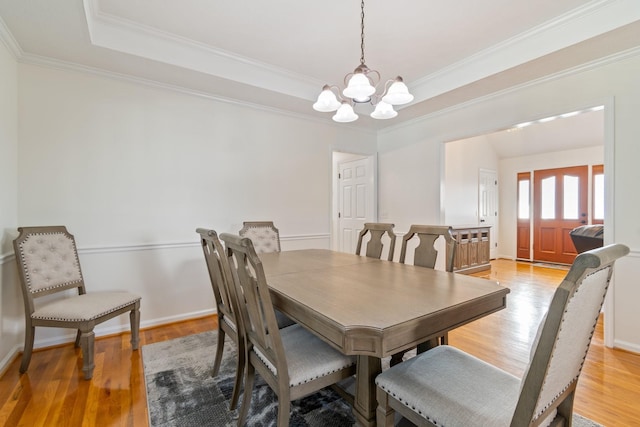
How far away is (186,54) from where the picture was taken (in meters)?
2.77

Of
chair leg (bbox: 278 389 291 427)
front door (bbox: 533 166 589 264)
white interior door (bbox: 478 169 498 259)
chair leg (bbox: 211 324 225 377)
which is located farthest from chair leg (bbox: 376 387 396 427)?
front door (bbox: 533 166 589 264)

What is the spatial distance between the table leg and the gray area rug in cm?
38

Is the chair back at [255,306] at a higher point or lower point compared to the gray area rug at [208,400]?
higher

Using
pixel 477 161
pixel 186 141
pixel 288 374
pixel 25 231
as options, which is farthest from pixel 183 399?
pixel 477 161

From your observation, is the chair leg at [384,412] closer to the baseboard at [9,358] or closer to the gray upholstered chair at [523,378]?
the gray upholstered chair at [523,378]

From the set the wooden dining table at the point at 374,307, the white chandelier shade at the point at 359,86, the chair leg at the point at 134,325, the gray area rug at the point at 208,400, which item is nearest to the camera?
the wooden dining table at the point at 374,307

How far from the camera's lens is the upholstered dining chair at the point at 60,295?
2080 mm

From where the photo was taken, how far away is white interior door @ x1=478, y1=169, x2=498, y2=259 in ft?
21.3

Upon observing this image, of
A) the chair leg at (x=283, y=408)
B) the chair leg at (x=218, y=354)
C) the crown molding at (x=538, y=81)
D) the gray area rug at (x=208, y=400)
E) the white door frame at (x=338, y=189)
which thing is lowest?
the gray area rug at (x=208, y=400)

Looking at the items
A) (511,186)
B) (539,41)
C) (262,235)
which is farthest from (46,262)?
(511,186)

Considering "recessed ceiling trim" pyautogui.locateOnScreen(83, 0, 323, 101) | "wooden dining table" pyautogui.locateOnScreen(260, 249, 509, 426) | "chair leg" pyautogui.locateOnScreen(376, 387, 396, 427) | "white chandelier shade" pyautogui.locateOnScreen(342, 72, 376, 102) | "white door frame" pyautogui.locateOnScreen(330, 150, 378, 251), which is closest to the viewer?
"wooden dining table" pyautogui.locateOnScreen(260, 249, 509, 426)

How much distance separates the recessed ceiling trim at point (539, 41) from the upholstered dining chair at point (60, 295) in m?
3.77

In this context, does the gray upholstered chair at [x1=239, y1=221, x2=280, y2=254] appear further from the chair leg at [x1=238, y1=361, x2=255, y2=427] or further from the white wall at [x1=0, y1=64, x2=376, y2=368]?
the chair leg at [x1=238, y1=361, x2=255, y2=427]

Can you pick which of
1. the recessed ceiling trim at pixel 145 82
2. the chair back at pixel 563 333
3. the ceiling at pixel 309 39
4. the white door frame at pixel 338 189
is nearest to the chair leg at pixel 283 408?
the chair back at pixel 563 333
